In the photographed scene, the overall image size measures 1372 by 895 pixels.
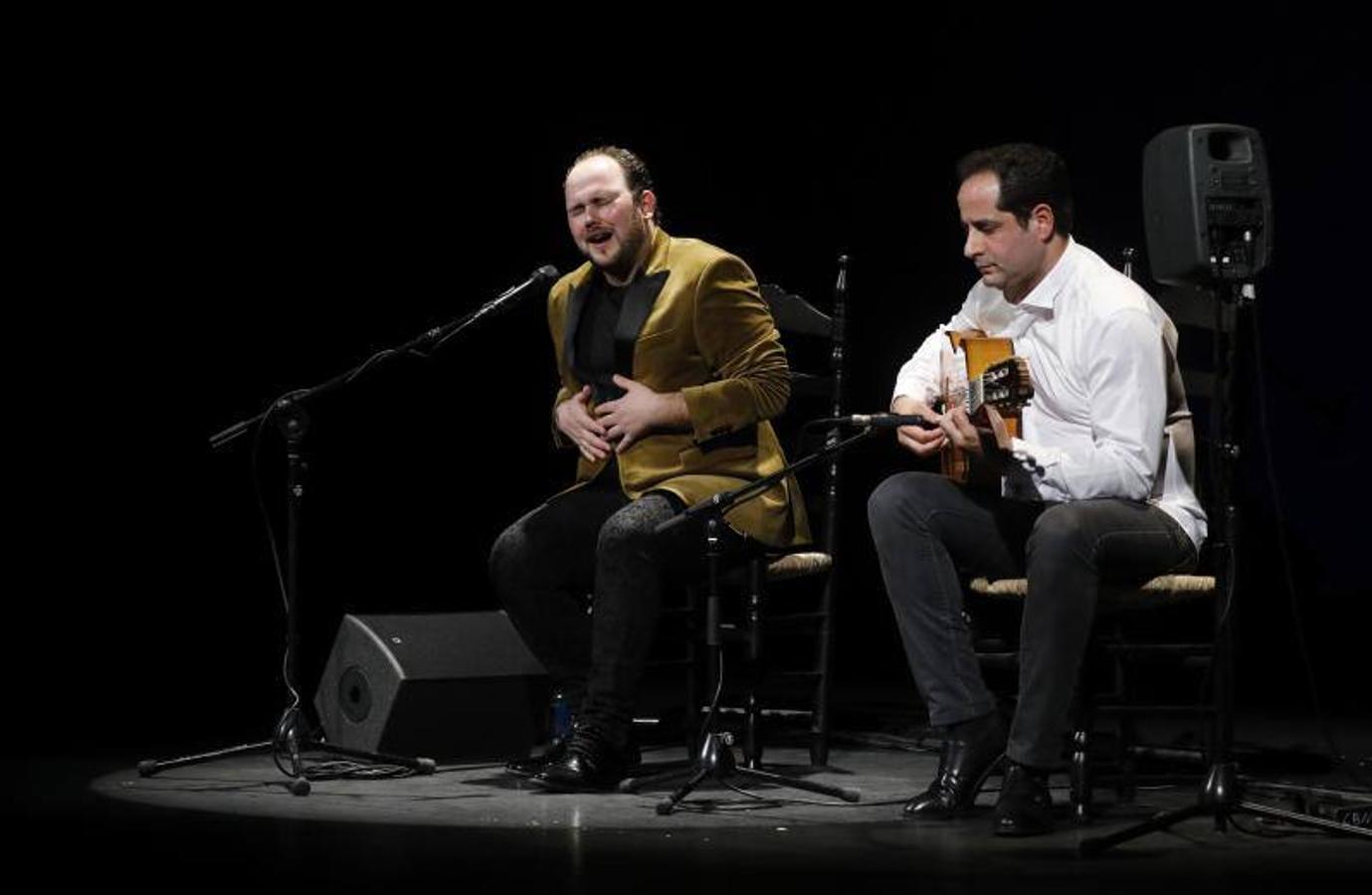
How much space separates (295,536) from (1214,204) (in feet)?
5.89

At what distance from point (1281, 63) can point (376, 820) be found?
3.82 metres

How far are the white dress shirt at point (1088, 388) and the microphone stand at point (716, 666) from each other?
302mm

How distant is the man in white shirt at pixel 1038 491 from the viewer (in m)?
3.11

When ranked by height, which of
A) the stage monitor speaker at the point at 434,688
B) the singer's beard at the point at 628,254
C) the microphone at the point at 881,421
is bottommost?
the stage monitor speaker at the point at 434,688

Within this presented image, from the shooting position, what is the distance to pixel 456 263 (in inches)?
227

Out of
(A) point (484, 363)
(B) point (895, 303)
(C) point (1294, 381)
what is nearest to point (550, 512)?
(A) point (484, 363)

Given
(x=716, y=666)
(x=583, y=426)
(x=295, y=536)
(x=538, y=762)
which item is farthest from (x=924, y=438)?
(x=295, y=536)

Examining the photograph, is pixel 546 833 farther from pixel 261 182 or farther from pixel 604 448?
pixel 261 182

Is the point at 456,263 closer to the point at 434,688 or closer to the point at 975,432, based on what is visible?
the point at 434,688

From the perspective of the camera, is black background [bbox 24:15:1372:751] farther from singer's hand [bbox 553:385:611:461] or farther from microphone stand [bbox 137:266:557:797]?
singer's hand [bbox 553:385:611:461]

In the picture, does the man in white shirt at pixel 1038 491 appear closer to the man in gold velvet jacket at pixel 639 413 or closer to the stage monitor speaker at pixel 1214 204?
the stage monitor speaker at pixel 1214 204

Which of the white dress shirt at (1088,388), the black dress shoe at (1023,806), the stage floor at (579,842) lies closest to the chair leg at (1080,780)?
the stage floor at (579,842)

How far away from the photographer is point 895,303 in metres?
6.02

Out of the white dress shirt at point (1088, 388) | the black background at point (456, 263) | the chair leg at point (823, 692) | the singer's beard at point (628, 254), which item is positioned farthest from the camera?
the black background at point (456, 263)
